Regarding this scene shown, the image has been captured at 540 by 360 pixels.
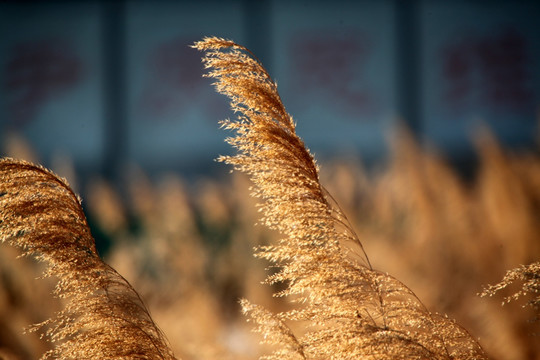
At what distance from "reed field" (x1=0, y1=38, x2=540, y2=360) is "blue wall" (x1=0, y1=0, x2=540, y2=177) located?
414 cm

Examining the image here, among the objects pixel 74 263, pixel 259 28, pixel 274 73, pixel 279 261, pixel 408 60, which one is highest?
pixel 259 28

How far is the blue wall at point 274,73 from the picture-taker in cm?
880

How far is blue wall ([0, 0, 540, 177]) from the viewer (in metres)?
8.80

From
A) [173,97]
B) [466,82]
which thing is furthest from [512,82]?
[173,97]

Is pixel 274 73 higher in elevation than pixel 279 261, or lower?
higher

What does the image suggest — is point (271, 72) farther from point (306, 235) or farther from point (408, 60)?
point (306, 235)

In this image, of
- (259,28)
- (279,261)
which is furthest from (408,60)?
(279,261)

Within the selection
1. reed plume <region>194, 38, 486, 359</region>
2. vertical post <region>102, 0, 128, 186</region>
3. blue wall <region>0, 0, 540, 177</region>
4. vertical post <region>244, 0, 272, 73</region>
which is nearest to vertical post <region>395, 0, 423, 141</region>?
blue wall <region>0, 0, 540, 177</region>

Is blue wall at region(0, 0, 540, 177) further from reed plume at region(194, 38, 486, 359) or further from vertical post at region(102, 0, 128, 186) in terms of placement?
reed plume at region(194, 38, 486, 359)

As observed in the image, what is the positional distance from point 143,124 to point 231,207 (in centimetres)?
482

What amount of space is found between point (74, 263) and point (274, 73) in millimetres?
7721

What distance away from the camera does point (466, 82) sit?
879 cm

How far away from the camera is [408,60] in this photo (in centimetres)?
902

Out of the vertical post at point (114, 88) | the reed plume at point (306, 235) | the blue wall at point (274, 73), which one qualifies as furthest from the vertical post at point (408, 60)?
the reed plume at point (306, 235)
